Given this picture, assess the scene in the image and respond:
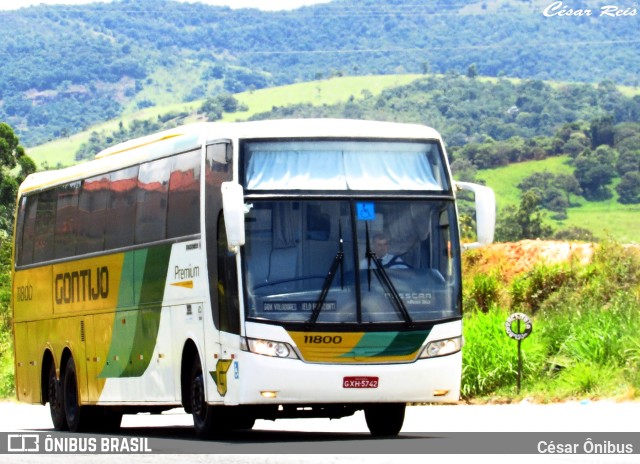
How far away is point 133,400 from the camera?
20.5 meters

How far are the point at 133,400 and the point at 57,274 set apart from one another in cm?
367

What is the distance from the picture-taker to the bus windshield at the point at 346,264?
16.8 metres

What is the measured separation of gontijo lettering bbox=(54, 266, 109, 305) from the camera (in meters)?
21.4

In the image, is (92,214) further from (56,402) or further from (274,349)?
(274,349)

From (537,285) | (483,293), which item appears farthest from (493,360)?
(483,293)

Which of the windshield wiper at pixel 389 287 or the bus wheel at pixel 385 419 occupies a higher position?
the windshield wiper at pixel 389 287

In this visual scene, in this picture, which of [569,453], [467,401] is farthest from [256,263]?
[467,401]

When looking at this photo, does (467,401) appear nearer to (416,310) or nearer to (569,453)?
(416,310)

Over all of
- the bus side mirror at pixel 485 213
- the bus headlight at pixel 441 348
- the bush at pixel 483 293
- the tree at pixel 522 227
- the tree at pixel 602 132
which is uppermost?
the bus side mirror at pixel 485 213

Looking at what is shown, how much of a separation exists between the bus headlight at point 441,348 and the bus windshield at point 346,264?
28 centimetres

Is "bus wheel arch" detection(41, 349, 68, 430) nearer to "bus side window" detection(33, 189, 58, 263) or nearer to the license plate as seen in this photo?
"bus side window" detection(33, 189, 58, 263)

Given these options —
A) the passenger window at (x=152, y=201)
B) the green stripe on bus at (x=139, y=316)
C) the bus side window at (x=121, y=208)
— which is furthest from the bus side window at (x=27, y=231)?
the passenger window at (x=152, y=201)

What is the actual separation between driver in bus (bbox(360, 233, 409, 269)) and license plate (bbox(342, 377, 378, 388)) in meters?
1.21

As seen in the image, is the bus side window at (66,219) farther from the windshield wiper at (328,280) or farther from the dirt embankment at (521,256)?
the dirt embankment at (521,256)
